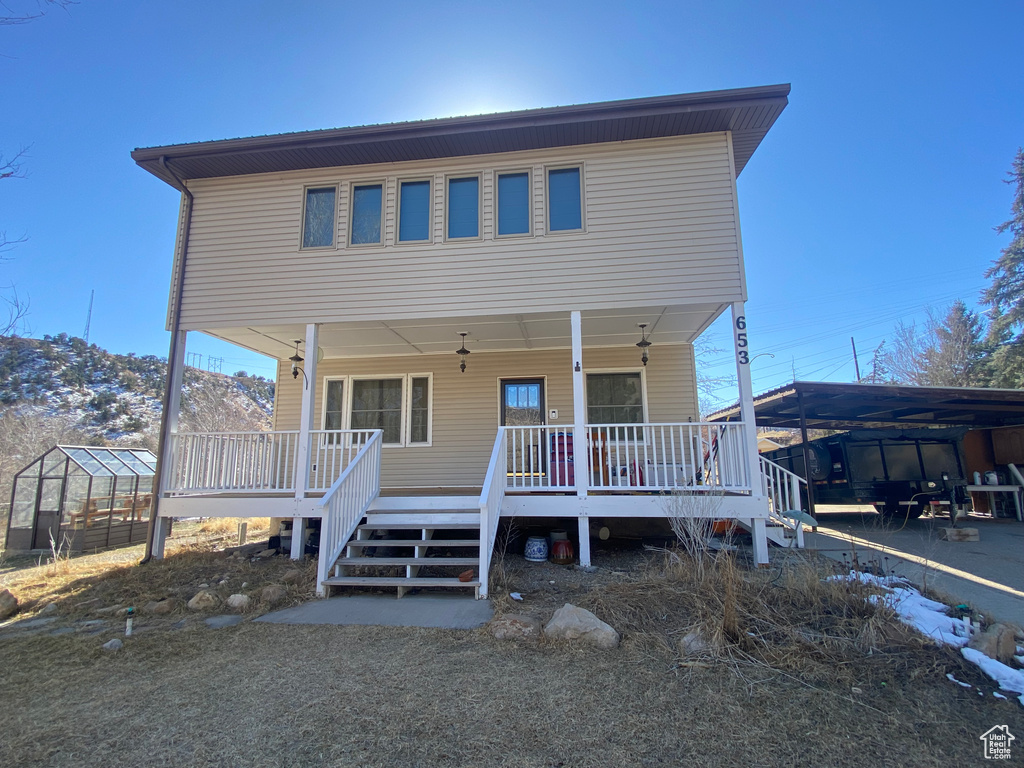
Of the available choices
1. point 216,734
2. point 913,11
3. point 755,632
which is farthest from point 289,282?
point 913,11

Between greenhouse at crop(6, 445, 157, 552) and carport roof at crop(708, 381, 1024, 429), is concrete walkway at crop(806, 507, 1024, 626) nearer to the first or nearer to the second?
carport roof at crop(708, 381, 1024, 429)

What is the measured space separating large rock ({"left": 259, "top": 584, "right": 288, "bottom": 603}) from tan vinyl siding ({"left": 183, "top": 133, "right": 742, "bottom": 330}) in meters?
3.83

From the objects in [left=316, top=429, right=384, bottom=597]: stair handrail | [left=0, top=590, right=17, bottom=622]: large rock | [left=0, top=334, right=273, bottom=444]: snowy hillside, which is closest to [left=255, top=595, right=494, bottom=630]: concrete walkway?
[left=316, top=429, right=384, bottom=597]: stair handrail

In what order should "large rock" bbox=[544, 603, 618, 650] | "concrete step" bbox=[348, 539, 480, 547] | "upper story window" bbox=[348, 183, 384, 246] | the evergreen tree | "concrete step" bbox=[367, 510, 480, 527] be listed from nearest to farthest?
"large rock" bbox=[544, 603, 618, 650] → "concrete step" bbox=[348, 539, 480, 547] → "concrete step" bbox=[367, 510, 480, 527] → "upper story window" bbox=[348, 183, 384, 246] → the evergreen tree

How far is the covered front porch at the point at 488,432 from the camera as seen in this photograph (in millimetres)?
6461

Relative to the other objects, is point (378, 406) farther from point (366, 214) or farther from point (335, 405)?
point (366, 214)

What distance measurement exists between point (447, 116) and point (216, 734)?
7489mm

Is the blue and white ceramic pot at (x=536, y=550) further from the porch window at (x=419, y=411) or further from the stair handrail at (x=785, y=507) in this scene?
the porch window at (x=419, y=411)

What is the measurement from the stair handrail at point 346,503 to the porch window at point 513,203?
12.3 feet

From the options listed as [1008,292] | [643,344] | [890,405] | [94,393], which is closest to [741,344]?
[643,344]

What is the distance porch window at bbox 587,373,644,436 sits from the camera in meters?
9.02

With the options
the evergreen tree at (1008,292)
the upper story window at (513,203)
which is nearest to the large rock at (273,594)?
the upper story window at (513,203)

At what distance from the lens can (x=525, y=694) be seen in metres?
3.04

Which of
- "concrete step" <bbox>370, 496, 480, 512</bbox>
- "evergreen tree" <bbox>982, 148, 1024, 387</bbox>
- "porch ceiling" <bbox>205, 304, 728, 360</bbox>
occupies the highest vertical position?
"evergreen tree" <bbox>982, 148, 1024, 387</bbox>
